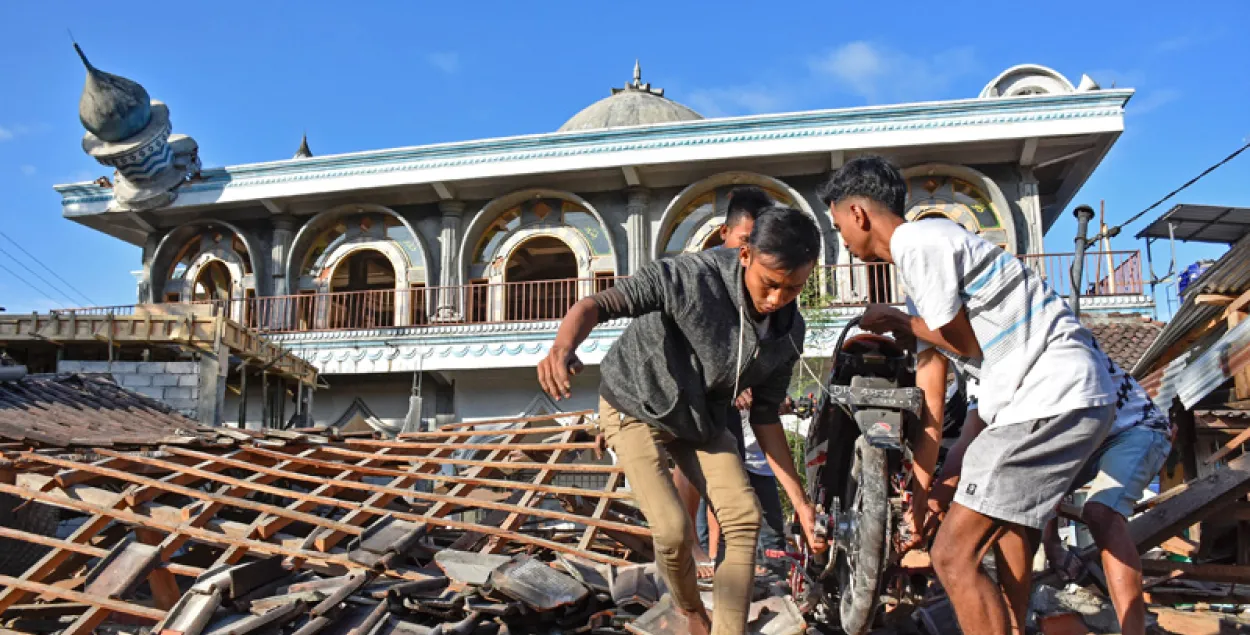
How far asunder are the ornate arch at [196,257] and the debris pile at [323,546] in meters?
10.9

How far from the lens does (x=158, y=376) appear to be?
504 inches

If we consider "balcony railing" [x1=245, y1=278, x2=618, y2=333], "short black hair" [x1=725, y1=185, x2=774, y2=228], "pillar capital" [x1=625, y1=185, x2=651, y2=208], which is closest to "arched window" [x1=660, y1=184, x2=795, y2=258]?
"pillar capital" [x1=625, y1=185, x2=651, y2=208]

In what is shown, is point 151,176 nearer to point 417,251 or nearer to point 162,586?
point 417,251

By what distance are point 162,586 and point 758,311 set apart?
3.07m

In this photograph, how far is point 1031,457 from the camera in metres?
2.43

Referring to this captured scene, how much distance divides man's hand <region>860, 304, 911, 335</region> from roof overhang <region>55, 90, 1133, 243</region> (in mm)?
11687

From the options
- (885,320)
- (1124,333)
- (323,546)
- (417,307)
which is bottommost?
(323,546)

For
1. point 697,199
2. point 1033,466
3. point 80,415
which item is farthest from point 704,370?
point 697,199

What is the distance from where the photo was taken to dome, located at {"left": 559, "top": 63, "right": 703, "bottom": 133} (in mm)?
18328

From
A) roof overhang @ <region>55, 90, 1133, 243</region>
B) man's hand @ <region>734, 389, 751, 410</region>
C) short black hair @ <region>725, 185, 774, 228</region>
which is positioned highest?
roof overhang @ <region>55, 90, 1133, 243</region>

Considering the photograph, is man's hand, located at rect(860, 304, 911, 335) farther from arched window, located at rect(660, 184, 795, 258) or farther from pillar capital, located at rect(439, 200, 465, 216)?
pillar capital, located at rect(439, 200, 465, 216)

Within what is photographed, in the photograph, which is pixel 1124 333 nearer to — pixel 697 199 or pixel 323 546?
pixel 697 199

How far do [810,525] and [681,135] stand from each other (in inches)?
472

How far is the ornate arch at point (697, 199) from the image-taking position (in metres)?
15.0
